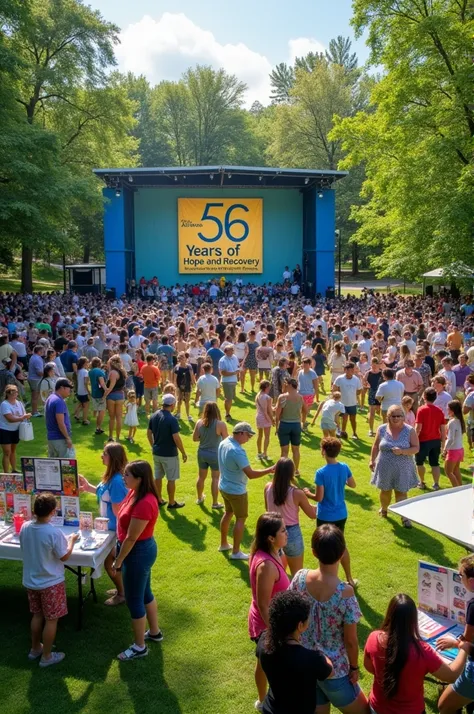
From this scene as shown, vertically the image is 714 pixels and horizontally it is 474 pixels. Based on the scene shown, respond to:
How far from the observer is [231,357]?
10891 millimetres

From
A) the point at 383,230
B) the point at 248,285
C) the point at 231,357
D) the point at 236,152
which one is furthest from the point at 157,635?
the point at 236,152

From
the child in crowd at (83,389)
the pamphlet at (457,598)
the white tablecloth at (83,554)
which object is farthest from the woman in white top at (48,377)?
the pamphlet at (457,598)

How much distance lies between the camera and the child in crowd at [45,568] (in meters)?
4.30

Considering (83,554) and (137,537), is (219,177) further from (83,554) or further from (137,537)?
(137,537)

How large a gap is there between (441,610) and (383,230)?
22.5 metres

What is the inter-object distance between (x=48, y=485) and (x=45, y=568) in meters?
0.83

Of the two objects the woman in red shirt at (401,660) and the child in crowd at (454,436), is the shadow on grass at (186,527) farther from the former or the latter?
the woman in red shirt at (401,660)

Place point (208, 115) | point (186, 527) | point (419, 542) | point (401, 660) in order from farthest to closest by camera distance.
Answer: point (208, 115) → point (186, 527) → point (419, 542) → point (401, 660)

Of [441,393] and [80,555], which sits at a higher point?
[441,393]

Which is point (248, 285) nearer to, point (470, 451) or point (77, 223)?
point (77, 223)

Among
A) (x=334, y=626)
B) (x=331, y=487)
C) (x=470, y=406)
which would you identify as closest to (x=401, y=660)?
(x=334, y=626)

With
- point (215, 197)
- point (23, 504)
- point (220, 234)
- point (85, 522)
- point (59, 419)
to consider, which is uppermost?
point (215, 197)

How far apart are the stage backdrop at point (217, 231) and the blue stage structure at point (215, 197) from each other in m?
0.05

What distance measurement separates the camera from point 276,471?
4.72 metres
